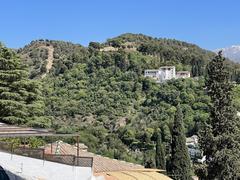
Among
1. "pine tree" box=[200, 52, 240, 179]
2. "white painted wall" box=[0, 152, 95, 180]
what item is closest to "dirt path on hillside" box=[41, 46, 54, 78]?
"pine tree" box=[200, 52, 240, 179]

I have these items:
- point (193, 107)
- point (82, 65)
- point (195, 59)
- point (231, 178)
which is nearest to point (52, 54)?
point (82, 65)

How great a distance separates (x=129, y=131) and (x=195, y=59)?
51.4 meters

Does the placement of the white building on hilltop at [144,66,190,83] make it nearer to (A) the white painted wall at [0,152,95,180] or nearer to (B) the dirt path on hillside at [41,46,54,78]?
(B) the dirt path on hillside at [41,46,54,78]

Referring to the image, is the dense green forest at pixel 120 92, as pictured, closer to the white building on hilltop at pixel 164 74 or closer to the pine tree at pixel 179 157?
the white building on hilltop at pixel 164 74

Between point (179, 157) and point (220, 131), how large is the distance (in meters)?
8.67

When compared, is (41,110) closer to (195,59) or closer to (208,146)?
(208,146)

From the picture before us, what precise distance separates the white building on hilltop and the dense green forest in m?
1.74

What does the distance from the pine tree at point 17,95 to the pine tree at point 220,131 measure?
8858 millimetres

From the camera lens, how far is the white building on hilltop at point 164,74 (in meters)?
→ 92.9

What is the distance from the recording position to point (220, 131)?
20609 mm

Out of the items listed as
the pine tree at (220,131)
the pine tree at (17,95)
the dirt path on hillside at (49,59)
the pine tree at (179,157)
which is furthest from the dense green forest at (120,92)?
the pine tree at (220,131)

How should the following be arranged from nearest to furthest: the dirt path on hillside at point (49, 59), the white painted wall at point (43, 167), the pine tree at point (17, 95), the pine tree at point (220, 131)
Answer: the white painted wall at point (43, 167) → the pine tree at point (220, 131) → the pine tree at point (17, 95) → the dirt path on hillside at point (49, 59)

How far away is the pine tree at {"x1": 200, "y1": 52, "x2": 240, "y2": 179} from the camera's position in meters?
20.1

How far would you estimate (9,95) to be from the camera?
23.3 meters
